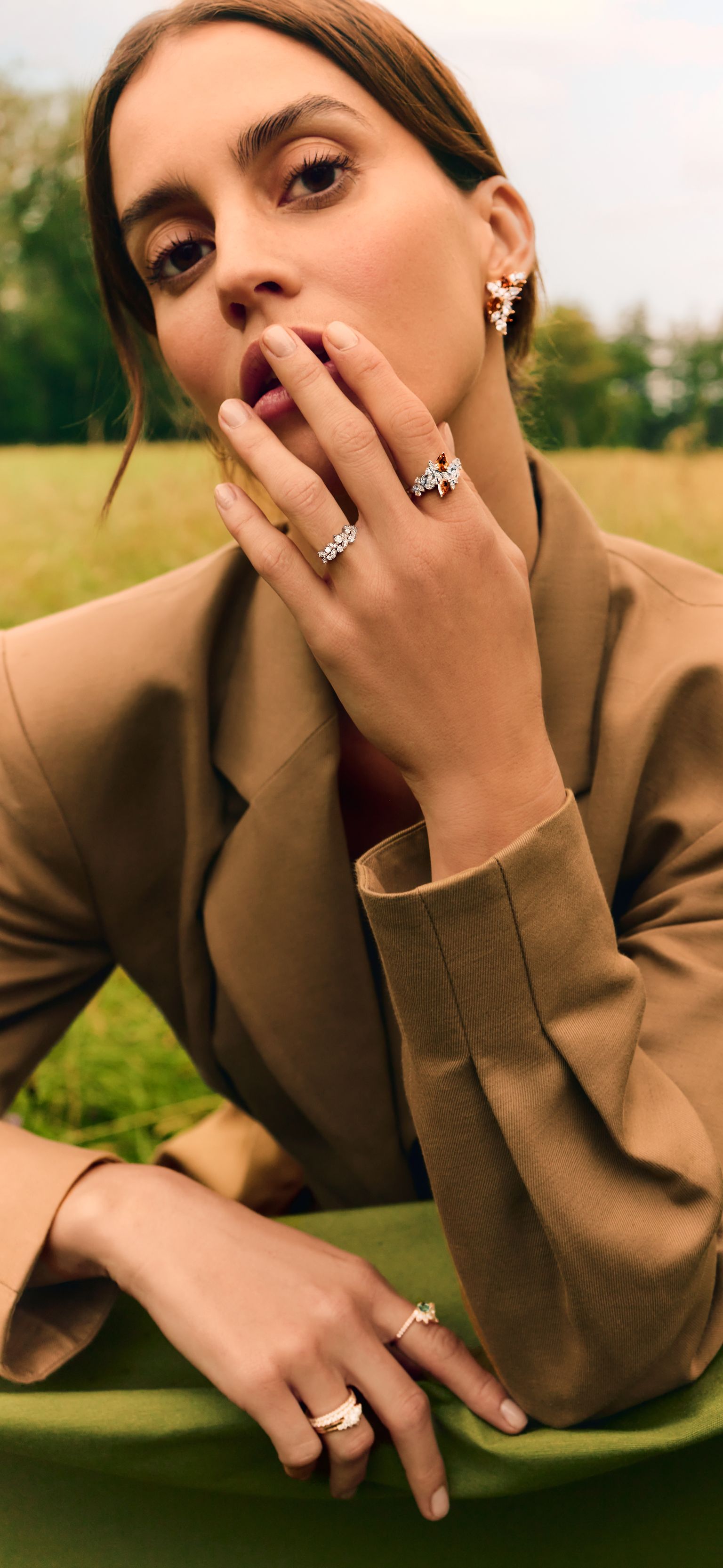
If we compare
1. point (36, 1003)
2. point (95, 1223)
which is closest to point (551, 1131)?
point (95, 1223)

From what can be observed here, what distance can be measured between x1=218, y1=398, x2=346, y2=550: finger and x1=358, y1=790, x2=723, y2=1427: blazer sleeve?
0.31 meters

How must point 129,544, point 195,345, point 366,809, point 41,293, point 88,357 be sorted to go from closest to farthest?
point 195,345, point 366,809, point 129,544, point 41,293, point 88,357

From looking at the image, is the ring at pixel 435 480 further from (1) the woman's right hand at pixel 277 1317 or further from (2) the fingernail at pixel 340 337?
(1) the woman's right hand at pixel 277 1317

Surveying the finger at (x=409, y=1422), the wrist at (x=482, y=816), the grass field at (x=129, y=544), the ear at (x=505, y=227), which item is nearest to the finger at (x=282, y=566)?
the wrist at (x=482, y=816)

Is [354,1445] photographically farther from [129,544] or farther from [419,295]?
[129,544]

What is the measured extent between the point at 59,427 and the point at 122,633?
5.22 meters

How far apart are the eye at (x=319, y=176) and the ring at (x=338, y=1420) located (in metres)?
1.26

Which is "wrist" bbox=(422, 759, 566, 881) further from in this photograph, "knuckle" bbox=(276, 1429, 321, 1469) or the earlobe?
the earlobe

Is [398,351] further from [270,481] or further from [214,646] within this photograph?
[214,646]

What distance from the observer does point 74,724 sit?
1.53m

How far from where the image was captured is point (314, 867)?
1476mm

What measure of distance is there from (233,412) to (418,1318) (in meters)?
0.96

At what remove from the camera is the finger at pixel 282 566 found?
1.10 metres

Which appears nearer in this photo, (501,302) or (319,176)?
(319,176)
